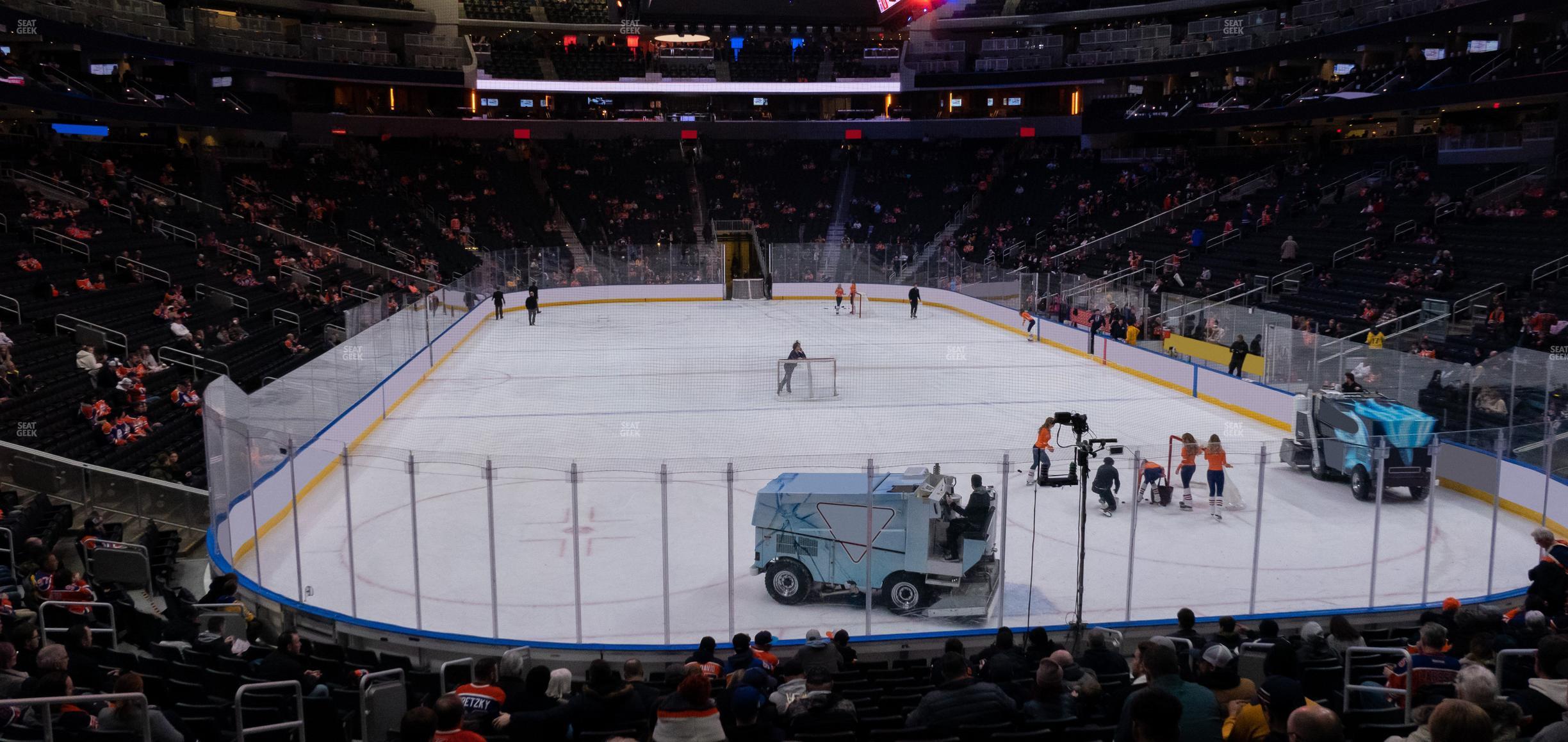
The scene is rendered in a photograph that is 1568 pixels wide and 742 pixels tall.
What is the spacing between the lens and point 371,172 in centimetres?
4506

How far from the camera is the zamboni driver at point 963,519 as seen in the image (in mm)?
10547

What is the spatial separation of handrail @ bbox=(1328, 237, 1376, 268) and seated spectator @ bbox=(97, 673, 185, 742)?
2889 cm

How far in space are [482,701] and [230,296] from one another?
21172 mm

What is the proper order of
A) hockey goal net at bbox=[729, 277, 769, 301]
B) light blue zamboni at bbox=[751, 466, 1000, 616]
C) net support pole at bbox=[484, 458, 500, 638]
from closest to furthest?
net support pole at bbox=[484, 458, 500, 638], light blue zamboni at bbox=[751, 466, 1000, 616], hockey goal net at bbox=[729, 277, 769, 301]

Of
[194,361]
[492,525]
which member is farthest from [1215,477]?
[194,361]

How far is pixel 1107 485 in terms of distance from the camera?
13.9m

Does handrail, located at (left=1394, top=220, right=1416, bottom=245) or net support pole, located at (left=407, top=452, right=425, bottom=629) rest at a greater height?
handrail, located at (left=1394, top=220, right=1416, bottom=245)

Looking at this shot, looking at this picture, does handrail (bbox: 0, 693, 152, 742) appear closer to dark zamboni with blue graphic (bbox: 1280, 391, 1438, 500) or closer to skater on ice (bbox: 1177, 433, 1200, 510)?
dark zamboni with blue graphic (bbox: 1280, 391, 1438, 500)

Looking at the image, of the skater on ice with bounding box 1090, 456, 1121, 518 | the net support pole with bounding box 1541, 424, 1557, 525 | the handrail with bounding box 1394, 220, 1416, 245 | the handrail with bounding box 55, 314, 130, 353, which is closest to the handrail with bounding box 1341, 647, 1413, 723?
the skater on ice with bounding box 1090, 456, 1121, 518

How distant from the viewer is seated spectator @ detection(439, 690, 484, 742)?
5613 mm

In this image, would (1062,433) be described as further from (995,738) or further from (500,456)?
(995,738)

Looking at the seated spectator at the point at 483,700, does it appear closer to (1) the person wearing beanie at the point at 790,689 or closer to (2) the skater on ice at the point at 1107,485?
(1) the person wearing beanie at the point at 790,689

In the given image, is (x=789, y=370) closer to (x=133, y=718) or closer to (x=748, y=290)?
(x=133, y=718)

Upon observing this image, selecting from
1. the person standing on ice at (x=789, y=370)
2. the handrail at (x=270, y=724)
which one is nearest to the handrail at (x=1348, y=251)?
the person standing on ice at (x=789, y=370)
